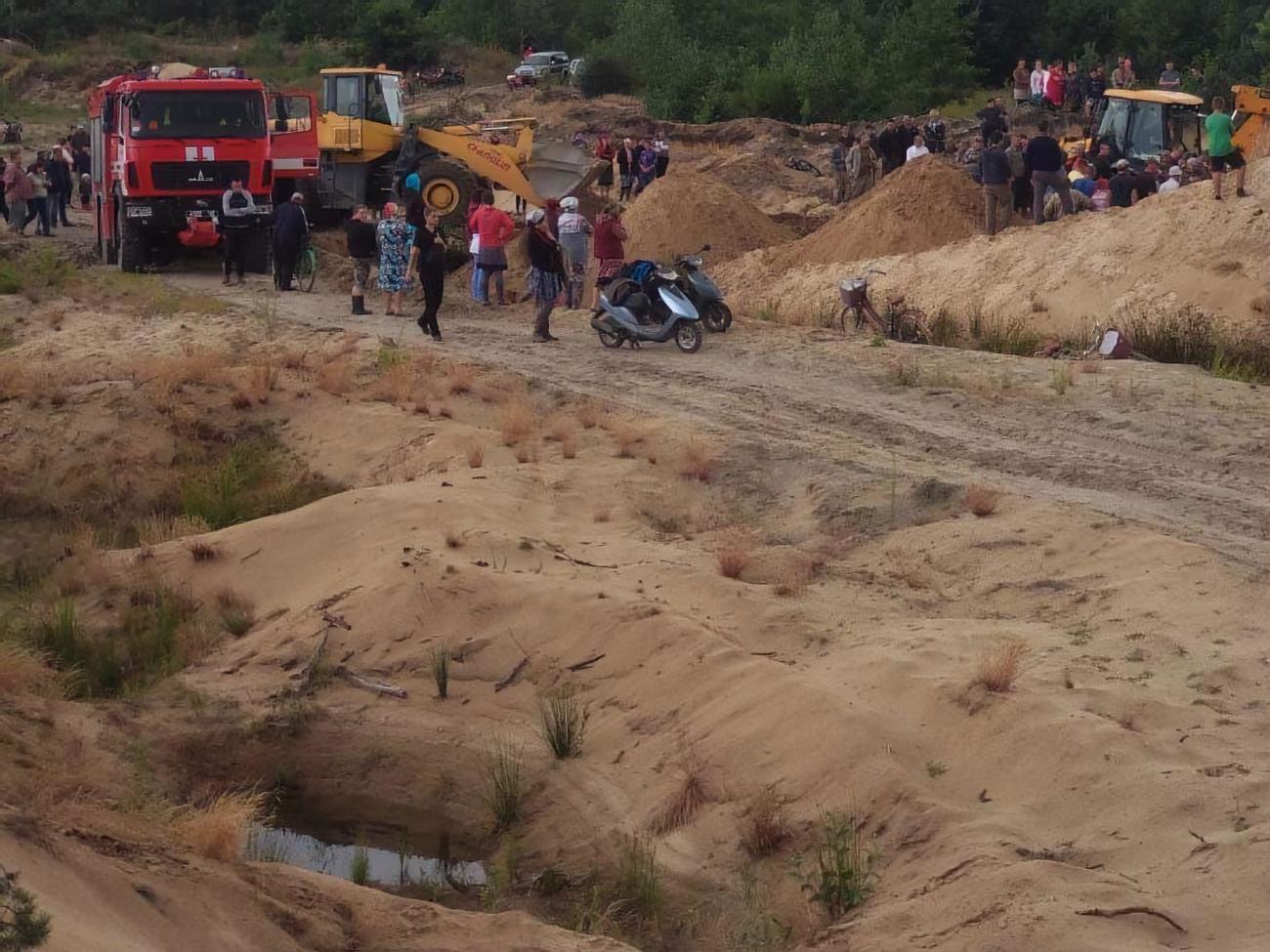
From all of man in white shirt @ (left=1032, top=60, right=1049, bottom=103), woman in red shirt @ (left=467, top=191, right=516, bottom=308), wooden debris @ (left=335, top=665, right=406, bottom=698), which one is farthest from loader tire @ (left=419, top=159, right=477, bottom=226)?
wooden debris @ (left=335, top=665, right=406, bottom=698)

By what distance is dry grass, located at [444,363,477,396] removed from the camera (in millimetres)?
16812

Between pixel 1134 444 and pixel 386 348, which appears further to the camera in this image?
pixel 386 348

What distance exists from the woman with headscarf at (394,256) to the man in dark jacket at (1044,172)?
27.0 ft

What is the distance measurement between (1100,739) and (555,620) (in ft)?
12.7

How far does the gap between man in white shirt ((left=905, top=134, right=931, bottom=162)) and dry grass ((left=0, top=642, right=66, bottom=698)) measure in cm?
2001

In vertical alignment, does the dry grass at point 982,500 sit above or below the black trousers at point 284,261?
below

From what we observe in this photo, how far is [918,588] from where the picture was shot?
11.7 meters

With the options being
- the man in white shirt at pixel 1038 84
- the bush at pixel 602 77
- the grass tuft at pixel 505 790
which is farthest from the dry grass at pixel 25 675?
the bush at pixel 602 77

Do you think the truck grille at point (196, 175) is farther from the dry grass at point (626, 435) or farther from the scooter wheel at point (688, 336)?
the dry grass at point (626, 435)

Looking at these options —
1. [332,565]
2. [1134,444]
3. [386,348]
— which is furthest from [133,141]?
[1134,444]

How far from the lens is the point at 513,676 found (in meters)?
11.2

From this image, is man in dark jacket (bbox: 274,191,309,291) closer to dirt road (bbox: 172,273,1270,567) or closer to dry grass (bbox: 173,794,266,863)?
dirt road (bbox: 172,273,1270,567)

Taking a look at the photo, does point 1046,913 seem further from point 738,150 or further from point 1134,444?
point 738,150

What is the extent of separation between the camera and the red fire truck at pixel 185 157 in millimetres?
25406
